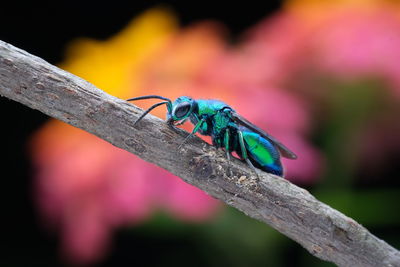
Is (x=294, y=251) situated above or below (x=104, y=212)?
above

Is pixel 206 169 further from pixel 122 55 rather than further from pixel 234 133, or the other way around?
pixel 122 55

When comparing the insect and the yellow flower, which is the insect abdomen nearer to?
the insect

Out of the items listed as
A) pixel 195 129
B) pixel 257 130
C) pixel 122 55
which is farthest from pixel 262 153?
pixel 122 55

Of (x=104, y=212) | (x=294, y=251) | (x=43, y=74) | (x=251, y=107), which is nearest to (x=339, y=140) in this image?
(x=251, y=107)

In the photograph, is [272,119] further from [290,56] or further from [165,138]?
[165,138]

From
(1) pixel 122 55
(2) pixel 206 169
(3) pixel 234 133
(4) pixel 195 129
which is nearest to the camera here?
(2) pixel 206 169

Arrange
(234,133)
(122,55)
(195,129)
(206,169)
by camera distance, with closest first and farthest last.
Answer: (206,169)
(195,129)
(234,133)
(122,55)

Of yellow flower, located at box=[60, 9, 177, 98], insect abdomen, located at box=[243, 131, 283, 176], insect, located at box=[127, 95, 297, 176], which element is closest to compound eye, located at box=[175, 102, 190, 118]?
insect, located at box=[127, 95, 297, 176]
